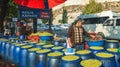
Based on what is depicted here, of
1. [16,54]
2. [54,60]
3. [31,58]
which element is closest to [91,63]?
[54,60]

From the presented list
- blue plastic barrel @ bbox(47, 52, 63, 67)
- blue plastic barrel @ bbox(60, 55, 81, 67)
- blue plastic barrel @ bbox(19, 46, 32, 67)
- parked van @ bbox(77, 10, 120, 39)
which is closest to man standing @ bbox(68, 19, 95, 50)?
blue plastic barrel @ bbox(19, 46, 32, 67)

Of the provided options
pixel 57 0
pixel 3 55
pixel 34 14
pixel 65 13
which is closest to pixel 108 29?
pixel 34 14

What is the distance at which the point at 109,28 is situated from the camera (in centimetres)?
1878

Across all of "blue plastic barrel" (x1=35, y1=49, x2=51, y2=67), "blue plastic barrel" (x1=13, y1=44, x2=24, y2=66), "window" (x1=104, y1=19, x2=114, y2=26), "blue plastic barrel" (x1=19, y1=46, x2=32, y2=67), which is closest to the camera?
"blue plastic barrel" (x1=35, y1=49, x2=51, y2=67)

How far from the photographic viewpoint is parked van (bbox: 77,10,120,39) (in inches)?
712

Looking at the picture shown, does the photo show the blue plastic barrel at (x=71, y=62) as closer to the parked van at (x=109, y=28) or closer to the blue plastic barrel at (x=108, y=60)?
the blue plastic barrel at (x=108, y=60)

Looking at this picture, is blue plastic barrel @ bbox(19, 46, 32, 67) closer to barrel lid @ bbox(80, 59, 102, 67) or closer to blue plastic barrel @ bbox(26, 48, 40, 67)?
blue plastic barrel @ bbox(26, 48, 40, 67)

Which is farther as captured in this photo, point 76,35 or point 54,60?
point 76,35

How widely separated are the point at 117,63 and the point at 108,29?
14751 mm

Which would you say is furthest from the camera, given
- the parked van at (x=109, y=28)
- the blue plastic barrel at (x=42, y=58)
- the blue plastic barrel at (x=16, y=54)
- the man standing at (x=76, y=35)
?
the parked van at (x=109, y=28)

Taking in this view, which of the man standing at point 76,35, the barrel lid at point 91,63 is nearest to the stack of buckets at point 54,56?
the barrel lid at point 91,63

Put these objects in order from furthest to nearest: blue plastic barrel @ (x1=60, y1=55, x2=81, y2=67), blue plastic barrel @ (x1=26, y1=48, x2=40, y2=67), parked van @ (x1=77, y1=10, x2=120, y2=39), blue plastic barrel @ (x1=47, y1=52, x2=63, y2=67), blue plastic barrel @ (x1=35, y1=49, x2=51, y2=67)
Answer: parked van @ (x1=77, y1=10, x2=120, y2=39)
blue plastic barrel @ (x1=26, y1=48, x2=40, y2=67)
blue plastic barrel @ (x1=35, y1=49, x2=51, y2=67)
blue plastic barrel @ (x1=47, y1=52, x2=63, y2=67)
blue plastic barrel @ (x1=60, y1=55, x2=81, y2=67)

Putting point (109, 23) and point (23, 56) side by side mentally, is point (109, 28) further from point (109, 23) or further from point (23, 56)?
point (23, 56)

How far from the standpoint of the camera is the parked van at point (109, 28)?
59.4 ft
